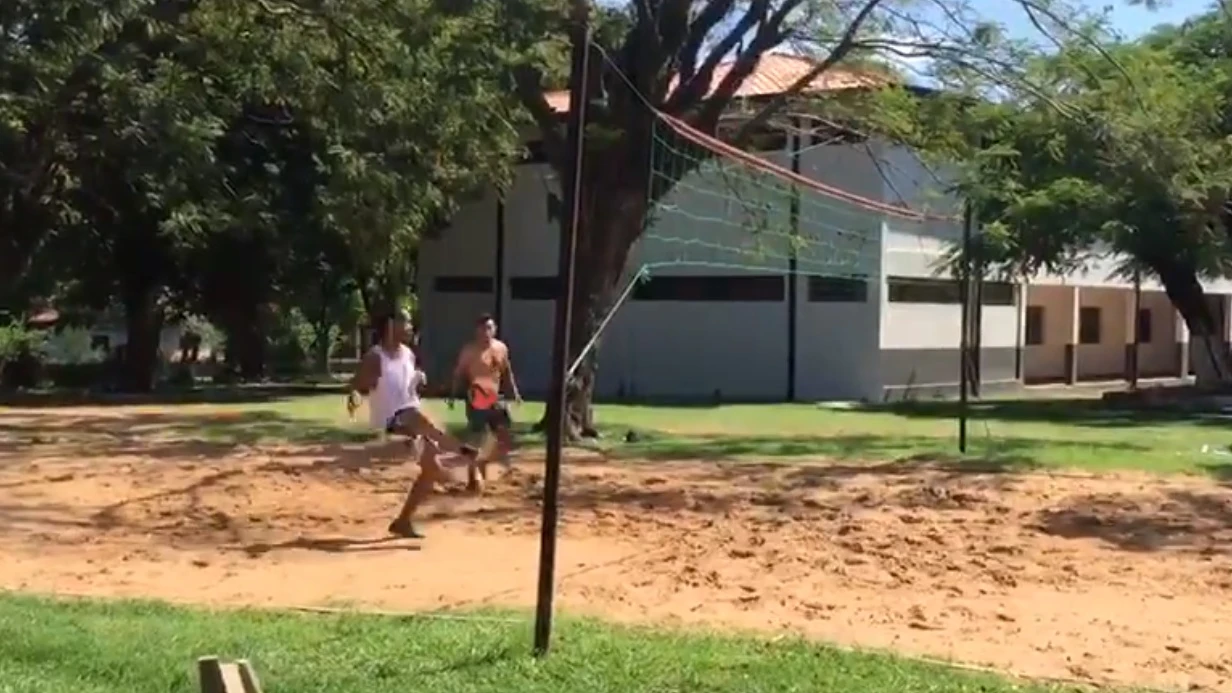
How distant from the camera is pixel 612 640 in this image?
309 inches

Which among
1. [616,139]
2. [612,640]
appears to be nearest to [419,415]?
[612,640]

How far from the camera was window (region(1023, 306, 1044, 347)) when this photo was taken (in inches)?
1537

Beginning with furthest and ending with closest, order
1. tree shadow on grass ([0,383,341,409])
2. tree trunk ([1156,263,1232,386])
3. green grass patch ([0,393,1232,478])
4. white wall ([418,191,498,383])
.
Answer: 1. white wall ([418,191,498,383])
2. tree trunk ([1156,263,1232,386])
3. tree shadow on grass ([0,383,341,409])
4. green grass patch ([0,393,1232,478])

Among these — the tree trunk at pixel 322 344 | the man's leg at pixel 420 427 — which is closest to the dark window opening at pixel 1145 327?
the tree trunk at pixel 322 344

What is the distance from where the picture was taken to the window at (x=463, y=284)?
118ft

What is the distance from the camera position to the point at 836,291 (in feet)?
102

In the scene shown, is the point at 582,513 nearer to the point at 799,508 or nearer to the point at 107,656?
the point at 799,508

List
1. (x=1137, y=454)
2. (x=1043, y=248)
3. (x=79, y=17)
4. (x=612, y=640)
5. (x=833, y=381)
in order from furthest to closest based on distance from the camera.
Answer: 1. (x=833, y=381)
2. (x=1043, y=248)
3. (x=1137, y=454)
4. (x=79, y=17)
5. (x=612, y=640)

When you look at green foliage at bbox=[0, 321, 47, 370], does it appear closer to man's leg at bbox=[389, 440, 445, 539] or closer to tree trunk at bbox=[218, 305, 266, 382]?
tree trunk at bbox=[218, 305, 266, 382]

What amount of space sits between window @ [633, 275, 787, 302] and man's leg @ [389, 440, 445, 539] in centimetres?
1906

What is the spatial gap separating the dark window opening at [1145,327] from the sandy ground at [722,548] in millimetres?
29188

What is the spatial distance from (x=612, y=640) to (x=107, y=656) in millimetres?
2300

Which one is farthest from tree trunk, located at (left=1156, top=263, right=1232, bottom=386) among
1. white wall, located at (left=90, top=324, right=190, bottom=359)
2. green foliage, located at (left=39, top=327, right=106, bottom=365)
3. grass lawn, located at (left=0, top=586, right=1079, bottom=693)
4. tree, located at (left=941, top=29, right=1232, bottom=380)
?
white wall, located at (left=90, top=324, right=190, bottom=359)

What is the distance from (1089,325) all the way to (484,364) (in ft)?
101
